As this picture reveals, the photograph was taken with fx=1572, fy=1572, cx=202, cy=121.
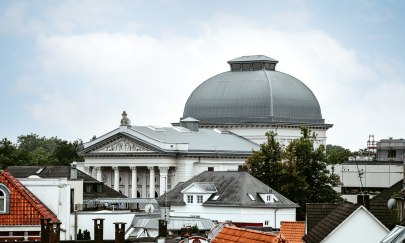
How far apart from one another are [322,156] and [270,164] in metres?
6.43

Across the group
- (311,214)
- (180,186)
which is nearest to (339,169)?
(180,186)

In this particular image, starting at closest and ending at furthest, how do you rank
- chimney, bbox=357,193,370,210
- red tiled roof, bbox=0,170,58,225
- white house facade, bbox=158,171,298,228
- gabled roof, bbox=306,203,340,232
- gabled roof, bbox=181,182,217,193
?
chimney, bbox=357,193,370,210 < gabled roof, bbox=306,203,340,232 < red tiled roof, bbox=0,170,58,225 < white house facade, bbox=158,171,298,228 < gabled roof, bbox=181,182,217,193

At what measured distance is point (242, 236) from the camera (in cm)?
4284

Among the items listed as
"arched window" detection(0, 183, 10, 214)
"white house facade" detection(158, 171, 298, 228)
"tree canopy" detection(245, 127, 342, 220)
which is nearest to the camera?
"arched window" detection(0, 183, 10, 214)

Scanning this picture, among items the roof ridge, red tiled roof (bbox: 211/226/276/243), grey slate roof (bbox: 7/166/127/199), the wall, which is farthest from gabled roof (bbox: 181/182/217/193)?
red tiled roof (bbox: 211/226/276/243)

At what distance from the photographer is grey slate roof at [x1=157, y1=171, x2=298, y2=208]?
138625 mm

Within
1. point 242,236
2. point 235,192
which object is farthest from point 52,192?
point 235,192

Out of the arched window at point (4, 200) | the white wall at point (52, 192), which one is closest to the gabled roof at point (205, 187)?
the white wall at point (52, 192)

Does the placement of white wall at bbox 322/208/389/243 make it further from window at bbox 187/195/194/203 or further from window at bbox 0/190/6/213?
window at bbox 187/195/194/203

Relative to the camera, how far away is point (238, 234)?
43656 millimetres

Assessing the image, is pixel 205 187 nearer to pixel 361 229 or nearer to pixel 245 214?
pixel 245 214

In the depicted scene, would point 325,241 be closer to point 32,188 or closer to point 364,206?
point 364,206

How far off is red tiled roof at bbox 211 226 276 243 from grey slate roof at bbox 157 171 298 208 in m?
91.5

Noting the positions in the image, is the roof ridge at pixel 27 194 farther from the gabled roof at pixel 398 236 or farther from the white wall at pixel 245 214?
the white wall at pixel 245 214
